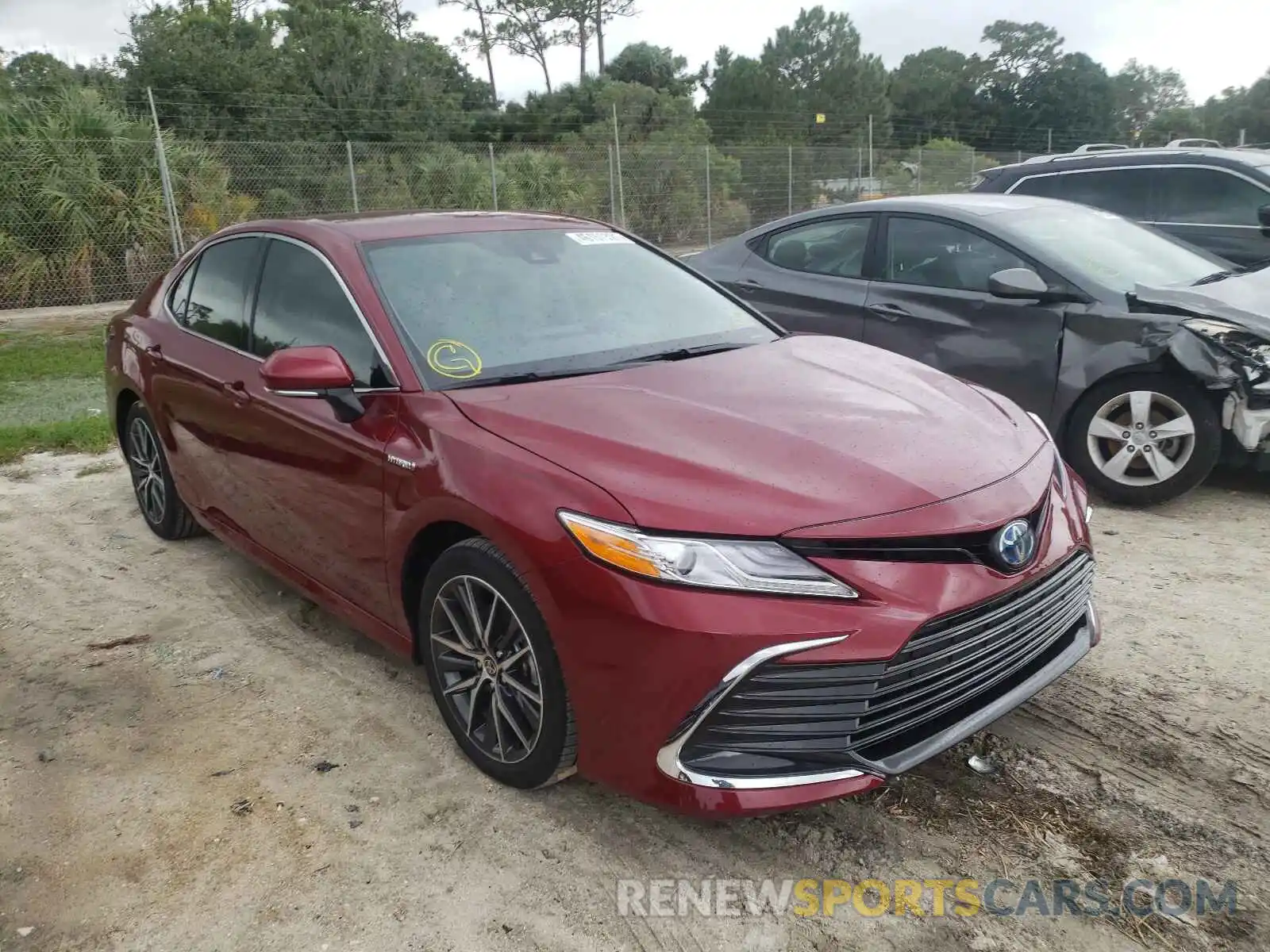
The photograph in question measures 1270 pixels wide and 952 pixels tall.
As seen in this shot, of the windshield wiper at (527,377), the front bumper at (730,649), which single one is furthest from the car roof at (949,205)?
the front bumper at (730,649)

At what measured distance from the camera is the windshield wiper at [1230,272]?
5.30 metres

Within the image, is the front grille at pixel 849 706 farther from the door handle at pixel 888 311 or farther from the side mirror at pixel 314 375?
the door handle at pixel 888 311

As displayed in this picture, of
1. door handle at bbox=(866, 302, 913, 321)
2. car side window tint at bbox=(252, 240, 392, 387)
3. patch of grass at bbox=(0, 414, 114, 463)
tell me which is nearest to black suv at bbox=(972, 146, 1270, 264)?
door handle at bbox=(866, 302, 913, 321)

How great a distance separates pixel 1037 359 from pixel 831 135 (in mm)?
46435

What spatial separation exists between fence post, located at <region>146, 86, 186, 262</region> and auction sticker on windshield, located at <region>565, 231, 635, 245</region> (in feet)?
37.9

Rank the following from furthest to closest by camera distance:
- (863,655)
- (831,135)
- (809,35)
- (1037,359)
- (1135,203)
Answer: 1. (809,35)
2. (831,135)
3. (1135,203)
4. (1037,359)
5. (863,655)

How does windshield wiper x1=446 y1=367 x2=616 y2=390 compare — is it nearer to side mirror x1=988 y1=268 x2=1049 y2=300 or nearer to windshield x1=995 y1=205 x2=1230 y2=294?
side mirror x1=988 y1=268 x2=1049 y2=300

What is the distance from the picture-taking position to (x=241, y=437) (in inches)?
149

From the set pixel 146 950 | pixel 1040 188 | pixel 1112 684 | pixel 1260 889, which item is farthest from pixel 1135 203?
pixel 146 950

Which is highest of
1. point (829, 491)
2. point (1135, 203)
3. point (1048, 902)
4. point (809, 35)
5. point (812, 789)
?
point (809, 35)

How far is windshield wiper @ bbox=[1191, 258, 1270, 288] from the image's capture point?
530 centimetres

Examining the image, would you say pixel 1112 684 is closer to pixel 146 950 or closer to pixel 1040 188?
pixel 146 950

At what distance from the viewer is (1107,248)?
5.50m

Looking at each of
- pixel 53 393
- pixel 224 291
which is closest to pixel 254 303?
pixel 224 291
